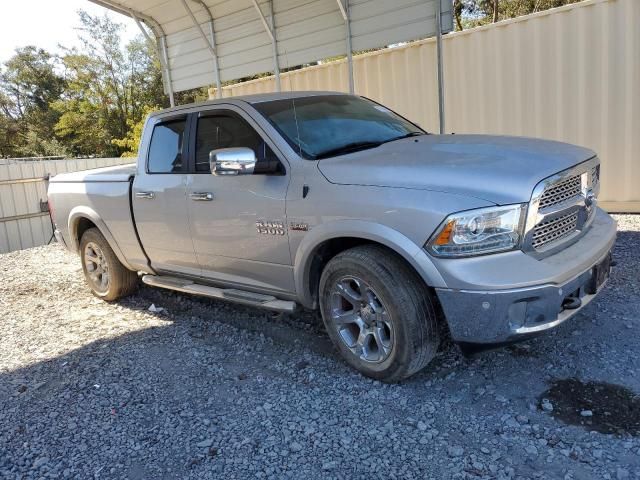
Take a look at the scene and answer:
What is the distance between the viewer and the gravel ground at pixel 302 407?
277cm

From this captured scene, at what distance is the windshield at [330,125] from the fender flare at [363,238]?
25.1 inches

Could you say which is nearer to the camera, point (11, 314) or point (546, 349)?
point (546, 349)

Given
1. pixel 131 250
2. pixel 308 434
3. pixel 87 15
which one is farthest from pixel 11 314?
pixel 87 15

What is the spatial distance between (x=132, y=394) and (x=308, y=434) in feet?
4.69

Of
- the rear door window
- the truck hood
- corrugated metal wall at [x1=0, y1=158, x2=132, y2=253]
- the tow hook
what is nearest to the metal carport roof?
corrugated metal wall at [x1=0, y1=158, x2=132, y2=253]

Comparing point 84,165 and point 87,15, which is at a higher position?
point 87,15

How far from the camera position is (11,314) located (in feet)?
20.0

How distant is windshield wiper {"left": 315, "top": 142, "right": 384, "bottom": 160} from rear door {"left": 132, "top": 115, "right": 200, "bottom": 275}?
1.39 metres

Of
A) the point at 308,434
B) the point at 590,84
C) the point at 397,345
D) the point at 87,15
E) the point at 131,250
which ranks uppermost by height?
the point at 87,15

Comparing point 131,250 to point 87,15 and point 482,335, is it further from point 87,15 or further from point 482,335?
point 87,15

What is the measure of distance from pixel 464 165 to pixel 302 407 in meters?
1.79

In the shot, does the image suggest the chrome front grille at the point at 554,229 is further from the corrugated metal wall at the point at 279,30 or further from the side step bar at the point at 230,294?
the corrugated metal wall at the point at 279,30

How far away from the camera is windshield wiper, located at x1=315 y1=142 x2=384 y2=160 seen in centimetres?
387

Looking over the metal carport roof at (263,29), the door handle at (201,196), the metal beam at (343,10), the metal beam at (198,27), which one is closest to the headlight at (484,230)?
the door handle at (201,196)
